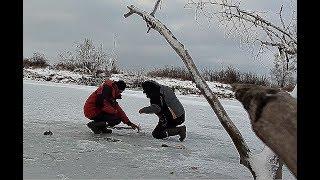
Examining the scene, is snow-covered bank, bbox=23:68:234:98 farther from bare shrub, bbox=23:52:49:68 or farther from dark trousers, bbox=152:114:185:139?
dark trousers, bbox=152:114:185:139

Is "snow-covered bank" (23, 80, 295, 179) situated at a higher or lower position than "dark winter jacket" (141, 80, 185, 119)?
lower

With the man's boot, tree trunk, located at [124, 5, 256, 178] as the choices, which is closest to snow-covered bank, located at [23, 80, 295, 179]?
the man's boot

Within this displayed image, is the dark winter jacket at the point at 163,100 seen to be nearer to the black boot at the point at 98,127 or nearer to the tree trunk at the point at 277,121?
the black boot at the point at 98,127

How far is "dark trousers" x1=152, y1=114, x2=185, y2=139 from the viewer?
23.3 feet

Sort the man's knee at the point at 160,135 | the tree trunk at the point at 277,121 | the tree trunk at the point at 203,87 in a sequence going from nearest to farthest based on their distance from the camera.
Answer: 1. the tree trunk at the point at 277,121
2. the tree trunk at the point at 203,87
3. the man's knee at the point at 160,135

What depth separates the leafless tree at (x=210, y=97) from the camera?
12.3 feet

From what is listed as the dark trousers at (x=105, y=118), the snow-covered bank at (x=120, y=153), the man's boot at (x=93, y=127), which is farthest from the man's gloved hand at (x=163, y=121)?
the man's boot at (x=93, y=127)

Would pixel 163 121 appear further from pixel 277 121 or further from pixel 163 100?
pixel 277 121

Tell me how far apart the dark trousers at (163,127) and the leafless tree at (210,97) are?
8.44 ft

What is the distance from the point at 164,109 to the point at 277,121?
5.89 meters
